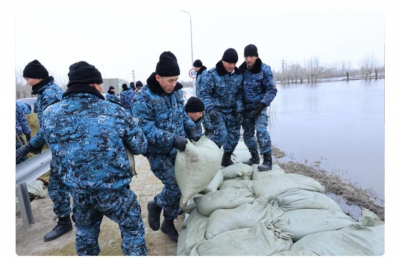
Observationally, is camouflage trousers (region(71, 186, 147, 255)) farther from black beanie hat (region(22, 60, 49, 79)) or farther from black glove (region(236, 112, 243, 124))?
black glove (region(236, 112, 243, 124))

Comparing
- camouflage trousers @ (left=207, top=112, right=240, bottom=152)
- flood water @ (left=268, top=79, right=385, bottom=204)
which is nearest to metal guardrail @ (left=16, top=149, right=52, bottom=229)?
camouflage trousers @ (left=207, top=112, right=240, bottom=152)

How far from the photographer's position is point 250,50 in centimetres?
289

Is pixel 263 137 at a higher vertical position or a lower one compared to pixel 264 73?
lower

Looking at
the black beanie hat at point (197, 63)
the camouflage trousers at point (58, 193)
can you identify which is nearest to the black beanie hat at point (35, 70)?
the camouflage trousers at point (58, 193)

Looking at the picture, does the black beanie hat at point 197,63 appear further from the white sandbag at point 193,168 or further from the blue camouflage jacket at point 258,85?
the white sandbag at point 193,168

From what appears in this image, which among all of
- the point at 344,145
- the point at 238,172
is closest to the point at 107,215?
the point at 238,172

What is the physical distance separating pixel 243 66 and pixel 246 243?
2138mm

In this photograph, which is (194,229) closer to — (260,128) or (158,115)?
(158,115)

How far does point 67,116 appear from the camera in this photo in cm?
143

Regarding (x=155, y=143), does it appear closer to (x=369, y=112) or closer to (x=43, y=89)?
(x=43, y=89)

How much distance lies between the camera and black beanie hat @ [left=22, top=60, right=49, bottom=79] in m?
2.36

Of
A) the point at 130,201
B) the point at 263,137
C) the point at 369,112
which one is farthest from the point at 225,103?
the point at 369,112

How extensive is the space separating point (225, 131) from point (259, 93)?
0.61 metres

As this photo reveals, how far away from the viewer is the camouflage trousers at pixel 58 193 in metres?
2.43
